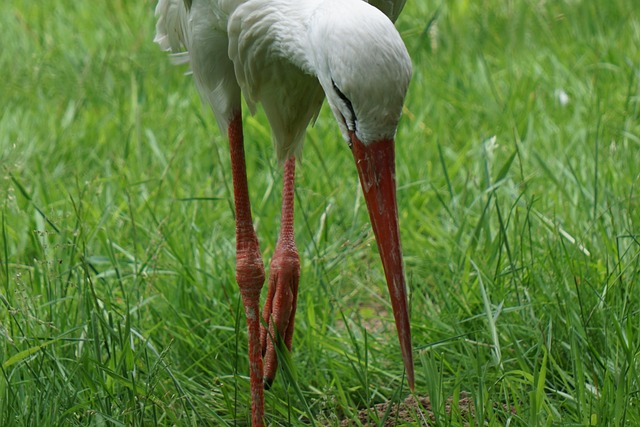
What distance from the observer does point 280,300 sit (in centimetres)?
379

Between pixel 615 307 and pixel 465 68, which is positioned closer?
pixel 615 307

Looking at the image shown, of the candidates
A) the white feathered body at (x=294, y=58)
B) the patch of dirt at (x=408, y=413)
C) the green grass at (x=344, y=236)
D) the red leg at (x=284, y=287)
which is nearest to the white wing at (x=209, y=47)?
the white feathered body at (x=294, y=58)

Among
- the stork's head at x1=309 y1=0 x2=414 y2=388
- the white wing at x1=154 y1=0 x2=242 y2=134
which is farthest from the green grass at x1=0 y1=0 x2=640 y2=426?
the white wing at x1=154 y1=0 x2=242 y2=134

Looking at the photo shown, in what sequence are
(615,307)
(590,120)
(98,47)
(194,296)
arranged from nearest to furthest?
(615,307) < (194,296) < (590,120) < (98,47)

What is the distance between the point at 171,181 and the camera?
486 cm

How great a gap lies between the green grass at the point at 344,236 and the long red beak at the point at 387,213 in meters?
0.21

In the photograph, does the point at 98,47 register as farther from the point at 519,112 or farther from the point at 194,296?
the point at 194,296

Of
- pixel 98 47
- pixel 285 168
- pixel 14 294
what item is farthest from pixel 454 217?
pixel 98 47

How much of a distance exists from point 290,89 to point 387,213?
2.45ft

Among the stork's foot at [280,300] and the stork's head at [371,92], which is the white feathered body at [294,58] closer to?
the stork's head at [371,92]

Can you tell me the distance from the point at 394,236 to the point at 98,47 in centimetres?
424

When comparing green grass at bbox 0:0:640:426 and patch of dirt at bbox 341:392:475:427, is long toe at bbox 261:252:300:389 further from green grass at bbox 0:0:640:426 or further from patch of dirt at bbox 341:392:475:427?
patch of dirt at bbox 341:392:475:427

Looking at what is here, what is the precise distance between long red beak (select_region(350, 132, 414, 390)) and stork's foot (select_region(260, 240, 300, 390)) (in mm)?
899

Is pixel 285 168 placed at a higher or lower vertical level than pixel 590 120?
higher
